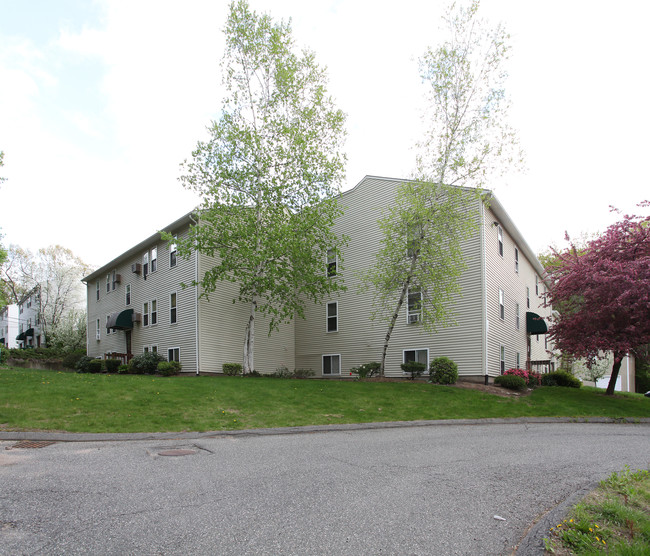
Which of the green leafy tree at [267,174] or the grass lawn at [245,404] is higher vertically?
the green leafy tree at [267,174]

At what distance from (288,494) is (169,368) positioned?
18014 millimetres

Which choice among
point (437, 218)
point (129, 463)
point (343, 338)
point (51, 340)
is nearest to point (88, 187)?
point (343, 338)

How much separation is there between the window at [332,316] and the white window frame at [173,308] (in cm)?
772

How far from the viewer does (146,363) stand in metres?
23.0

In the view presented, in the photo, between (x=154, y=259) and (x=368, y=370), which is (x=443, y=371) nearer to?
(x=368, y=370)

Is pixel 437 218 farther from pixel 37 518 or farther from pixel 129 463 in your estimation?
pixel 37 518

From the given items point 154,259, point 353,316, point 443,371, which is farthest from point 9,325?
point 443,371

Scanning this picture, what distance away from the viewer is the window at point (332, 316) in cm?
2437

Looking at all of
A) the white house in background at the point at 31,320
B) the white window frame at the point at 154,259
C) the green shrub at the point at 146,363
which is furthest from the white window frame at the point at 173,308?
the white house in background at the point at 31,320

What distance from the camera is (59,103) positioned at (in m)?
14.5

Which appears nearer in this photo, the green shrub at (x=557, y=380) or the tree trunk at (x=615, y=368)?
the tree trunk at (x=615, y=368)

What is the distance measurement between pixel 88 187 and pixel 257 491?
19.8 m

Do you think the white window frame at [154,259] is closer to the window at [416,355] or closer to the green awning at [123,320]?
the green awning at [123,320]

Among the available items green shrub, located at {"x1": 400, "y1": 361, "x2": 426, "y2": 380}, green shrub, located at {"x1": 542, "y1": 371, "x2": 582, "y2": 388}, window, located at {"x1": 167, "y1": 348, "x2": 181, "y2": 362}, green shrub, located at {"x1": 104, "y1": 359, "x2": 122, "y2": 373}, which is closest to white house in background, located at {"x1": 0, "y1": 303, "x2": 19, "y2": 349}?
green shrub, located at {"x1": 104, "y1": 359, "x2": 122, "y2": 373}
